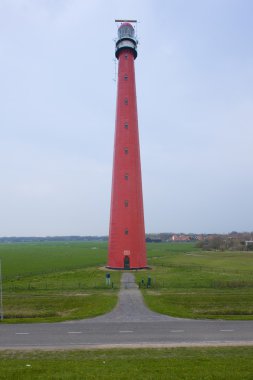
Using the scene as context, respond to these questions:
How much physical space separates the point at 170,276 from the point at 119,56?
86.4ft

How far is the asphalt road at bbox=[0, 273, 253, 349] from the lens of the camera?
1351cm

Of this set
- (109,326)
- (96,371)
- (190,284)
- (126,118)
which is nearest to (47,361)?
(96,371)

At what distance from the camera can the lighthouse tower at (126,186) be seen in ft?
125

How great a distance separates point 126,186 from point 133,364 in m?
27.9

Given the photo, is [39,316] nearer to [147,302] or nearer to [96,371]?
[147,302]

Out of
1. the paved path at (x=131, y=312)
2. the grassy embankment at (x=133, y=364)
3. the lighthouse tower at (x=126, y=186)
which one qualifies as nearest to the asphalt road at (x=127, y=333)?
the paved path at (x=131, y=312)

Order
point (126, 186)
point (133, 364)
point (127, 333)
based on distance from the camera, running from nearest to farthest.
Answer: point (133, 364), point (127, 333), point (126, 186)

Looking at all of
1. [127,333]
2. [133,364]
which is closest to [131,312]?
[127,333]

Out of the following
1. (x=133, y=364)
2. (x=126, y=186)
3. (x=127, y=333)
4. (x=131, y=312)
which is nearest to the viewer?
(x=133, y=364)

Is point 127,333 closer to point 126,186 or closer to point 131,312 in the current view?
point 131,312

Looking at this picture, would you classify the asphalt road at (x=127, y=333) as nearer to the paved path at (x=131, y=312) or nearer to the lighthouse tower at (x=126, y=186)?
the paved path at (x=131, y=312)

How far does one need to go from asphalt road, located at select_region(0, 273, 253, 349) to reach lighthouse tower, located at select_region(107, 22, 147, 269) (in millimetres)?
19110

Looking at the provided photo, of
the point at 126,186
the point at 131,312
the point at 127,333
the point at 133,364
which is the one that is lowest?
the point at 131,312

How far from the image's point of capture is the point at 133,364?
10.9 meters
